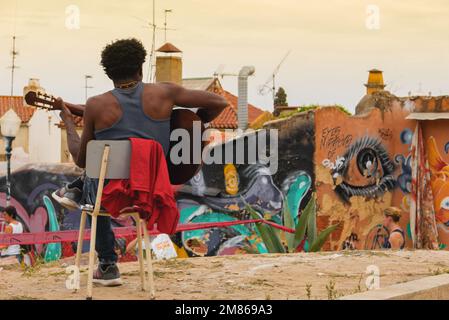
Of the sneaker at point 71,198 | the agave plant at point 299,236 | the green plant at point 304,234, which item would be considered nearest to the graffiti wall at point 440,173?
the agave plant at point 299,236

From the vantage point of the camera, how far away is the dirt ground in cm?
688

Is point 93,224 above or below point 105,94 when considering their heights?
below

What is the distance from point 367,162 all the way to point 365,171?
0.63ft

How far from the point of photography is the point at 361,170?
19.0 meters

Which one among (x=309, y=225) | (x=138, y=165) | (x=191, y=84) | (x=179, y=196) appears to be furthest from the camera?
(x=191, y=84)

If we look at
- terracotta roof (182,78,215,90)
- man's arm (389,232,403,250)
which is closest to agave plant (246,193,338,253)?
man's arm (389,232,403,250)

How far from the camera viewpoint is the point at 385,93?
1984cm

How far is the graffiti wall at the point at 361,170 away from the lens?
60.1ft

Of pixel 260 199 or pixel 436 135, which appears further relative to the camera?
pixel 436 135

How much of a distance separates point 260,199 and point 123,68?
11257 millimetres

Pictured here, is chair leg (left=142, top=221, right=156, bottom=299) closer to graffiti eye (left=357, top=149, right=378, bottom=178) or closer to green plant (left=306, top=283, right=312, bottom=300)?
green plant (left=306, top=283, right=312, bottom=300)

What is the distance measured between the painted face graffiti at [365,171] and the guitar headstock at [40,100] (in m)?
12.1
